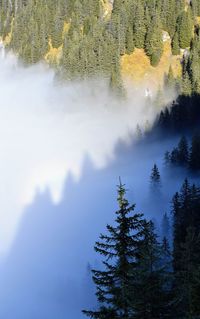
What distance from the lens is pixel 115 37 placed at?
142875 mm

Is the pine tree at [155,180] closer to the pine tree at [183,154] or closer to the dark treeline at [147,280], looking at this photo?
the pine tree at [183,154]

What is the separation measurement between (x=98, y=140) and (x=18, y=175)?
2215 cm

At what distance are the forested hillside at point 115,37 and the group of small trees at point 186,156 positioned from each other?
2771cm

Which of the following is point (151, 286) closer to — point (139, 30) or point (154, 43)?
point (154, 43)

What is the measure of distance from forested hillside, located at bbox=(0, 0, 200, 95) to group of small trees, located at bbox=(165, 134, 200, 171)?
2771 cm

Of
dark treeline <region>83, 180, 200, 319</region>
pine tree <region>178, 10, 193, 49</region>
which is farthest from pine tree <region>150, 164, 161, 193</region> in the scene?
dark treeline <region>83, 180, 200, 319</region>

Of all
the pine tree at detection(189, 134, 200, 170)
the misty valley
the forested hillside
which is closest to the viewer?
the misty valley

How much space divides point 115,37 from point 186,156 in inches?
2430

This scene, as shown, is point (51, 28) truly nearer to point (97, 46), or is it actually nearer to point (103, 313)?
point (97, 46)

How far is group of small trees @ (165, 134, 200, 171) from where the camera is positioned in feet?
301

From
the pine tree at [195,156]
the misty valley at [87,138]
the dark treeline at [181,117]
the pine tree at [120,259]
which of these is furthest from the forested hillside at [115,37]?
the pine tree at [120,259]

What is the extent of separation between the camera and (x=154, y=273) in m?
14.7

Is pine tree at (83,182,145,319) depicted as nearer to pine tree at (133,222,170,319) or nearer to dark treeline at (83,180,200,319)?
dark treeline at (83,180,200,319)

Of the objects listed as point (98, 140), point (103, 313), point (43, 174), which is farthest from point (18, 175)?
point (103, 313)
